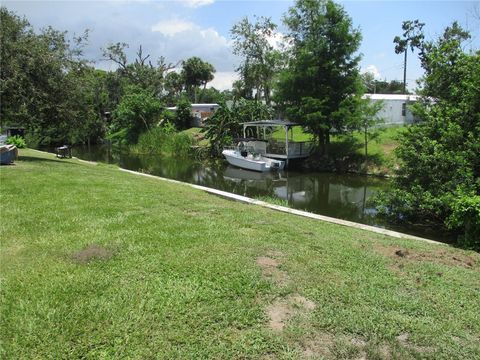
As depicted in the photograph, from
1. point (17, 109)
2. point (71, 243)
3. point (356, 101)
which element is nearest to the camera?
point (71, 243)

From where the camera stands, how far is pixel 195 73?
68.4 meters

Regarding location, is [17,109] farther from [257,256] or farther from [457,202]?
[457,202]

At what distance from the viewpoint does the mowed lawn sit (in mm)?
3307

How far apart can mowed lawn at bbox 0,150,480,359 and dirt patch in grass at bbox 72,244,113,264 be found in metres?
0.02

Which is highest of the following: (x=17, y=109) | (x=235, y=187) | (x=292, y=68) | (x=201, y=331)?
(x=292, y=68)

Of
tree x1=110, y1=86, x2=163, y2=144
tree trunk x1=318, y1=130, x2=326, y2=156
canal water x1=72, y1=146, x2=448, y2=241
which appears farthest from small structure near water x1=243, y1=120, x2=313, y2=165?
tree x1=110, y1=86, x2=163, y2=144

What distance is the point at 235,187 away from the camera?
19.7m

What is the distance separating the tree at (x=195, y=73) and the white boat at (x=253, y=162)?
4524cm

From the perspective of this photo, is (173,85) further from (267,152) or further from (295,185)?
(295,185)

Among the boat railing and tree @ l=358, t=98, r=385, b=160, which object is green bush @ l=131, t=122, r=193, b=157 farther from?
tree @ l=358, t=98, r=385, b=160

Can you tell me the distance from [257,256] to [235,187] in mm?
14627

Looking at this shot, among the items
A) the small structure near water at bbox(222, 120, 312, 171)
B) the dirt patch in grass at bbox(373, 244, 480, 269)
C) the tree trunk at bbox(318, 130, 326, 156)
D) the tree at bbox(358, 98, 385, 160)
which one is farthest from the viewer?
the tree trunk at bbox(318, 130, 326, 156)

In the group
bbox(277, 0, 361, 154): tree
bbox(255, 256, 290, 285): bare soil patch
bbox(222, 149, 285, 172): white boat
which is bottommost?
bbox(222, 149, 285, 172): white boat

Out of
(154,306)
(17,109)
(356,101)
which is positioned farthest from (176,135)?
(154,306)
